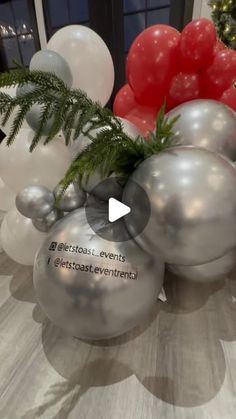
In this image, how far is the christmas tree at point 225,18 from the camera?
1.42 metres

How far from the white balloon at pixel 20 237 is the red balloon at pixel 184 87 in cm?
70

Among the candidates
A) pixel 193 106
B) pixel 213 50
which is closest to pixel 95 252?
pixel 193 106

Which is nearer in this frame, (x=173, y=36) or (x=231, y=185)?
(x=231, y=185)

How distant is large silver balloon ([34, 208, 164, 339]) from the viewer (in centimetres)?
56

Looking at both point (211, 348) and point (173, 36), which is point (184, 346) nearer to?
point (211, 348)

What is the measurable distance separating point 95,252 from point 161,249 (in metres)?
0.15

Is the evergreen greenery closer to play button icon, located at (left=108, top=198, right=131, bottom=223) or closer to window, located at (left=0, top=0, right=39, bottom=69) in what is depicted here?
play button icon, located at (left=108, top=198, right=131, bottom=223)

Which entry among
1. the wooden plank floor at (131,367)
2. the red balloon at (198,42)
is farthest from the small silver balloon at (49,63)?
the wooden plank floor at (131,367)

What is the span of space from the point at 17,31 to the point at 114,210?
3259 millimetres

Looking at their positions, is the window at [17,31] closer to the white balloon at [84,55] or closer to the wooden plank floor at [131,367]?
the white balloon at [84,55]

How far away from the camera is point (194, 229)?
1.63 feet

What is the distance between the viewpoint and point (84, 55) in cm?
94

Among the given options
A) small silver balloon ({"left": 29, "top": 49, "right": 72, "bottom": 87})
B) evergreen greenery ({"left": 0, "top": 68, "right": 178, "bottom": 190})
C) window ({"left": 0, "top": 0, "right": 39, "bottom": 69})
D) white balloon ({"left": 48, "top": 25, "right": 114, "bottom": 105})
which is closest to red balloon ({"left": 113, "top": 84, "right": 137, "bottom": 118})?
white balloon ({"left": 48, "top": 25, "right": 114, "bottom": 105})

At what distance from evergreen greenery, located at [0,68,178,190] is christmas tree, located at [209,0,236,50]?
1254 millimetres
